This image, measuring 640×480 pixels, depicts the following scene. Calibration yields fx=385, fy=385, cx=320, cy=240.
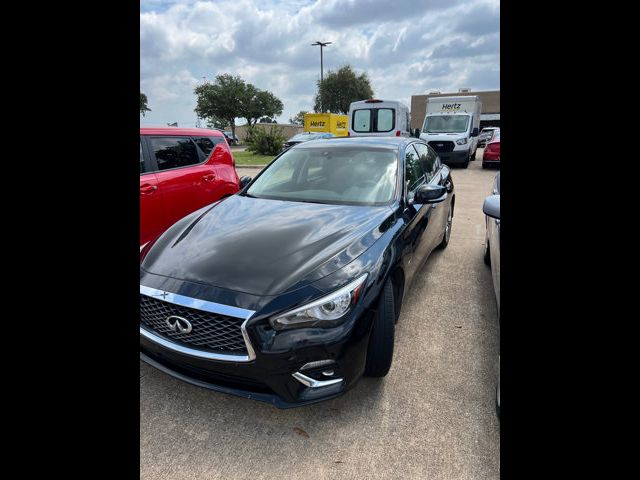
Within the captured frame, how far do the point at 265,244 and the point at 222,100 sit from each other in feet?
140

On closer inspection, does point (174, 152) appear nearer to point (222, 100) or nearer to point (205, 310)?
point (205, 310)

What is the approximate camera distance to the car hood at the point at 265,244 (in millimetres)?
2074

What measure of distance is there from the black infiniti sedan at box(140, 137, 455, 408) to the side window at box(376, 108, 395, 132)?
41.9 ft

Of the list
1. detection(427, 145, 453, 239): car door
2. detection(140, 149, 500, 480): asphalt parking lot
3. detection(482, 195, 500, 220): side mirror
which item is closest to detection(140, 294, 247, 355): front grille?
detection(140, 149, 500, 480): asphalt parking lot

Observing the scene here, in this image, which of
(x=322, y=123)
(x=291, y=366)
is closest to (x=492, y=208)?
(x=291, y=366)

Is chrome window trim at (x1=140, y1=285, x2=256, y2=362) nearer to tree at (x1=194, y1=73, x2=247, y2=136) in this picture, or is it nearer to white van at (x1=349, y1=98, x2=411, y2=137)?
white van at (x1=349, y1=98, x2=411, y2=137)

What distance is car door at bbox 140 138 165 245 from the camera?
4.20m

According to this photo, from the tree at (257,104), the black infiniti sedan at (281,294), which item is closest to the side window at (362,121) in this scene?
the black infiniti sedan at (281,294)

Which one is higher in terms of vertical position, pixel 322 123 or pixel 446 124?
pixel 322 123

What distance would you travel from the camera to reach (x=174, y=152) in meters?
4.73

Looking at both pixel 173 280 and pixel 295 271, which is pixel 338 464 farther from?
pixel 173 280

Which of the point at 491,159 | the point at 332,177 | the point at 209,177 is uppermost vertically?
the point at 491,159
